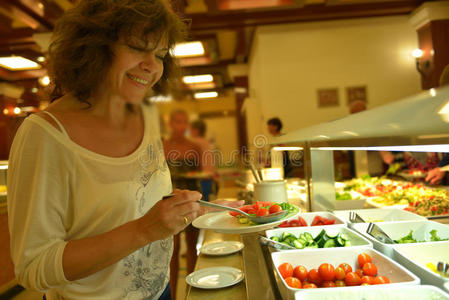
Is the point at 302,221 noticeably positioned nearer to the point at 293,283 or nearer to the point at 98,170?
the point at 293,283

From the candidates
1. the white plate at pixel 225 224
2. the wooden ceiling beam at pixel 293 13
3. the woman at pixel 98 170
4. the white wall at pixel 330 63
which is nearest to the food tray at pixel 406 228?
the white plate at pixel 225 224

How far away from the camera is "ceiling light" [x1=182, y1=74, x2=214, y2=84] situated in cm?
59

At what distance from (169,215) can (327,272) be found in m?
0.43

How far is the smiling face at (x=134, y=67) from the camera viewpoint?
27.9 inches

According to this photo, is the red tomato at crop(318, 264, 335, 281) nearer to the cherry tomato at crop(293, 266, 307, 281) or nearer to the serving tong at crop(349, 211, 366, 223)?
the cherry tomato at crop(293, 266, 307, 281)

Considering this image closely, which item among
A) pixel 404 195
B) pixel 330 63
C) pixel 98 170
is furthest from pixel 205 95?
pixel 330 63

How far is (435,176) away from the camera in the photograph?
185 cm

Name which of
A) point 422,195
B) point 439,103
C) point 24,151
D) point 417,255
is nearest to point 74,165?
point 24,151

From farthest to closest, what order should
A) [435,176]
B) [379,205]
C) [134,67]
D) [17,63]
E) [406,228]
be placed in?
[435,176] < [379,205] < [406,228] < [17,63] < [134,67]

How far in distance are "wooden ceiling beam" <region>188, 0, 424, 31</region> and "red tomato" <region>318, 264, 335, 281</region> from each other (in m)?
4.09

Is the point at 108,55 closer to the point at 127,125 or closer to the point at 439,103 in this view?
the point at 127,125

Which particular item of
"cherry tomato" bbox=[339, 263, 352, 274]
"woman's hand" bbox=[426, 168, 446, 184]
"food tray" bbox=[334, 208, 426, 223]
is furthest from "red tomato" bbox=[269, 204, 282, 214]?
"woman's hand" bbox=[426, 168, 446, 184]

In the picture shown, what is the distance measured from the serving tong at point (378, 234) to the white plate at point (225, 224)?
0.24 metres

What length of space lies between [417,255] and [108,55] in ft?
3.08
